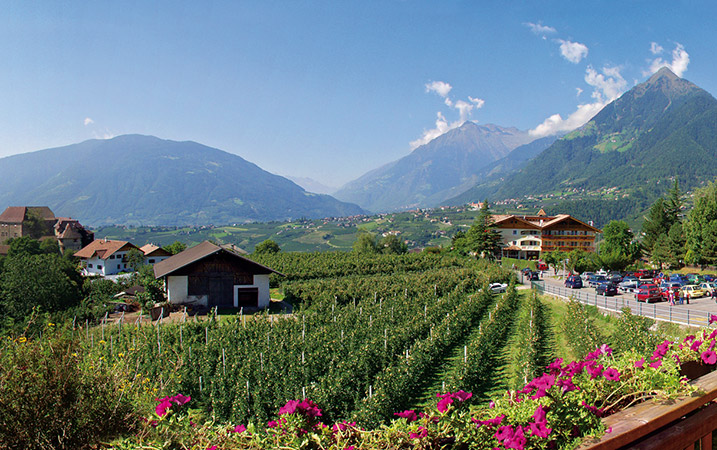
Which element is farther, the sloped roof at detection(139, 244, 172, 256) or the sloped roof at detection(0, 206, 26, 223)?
the sloped roof at detection(0, 206, 26, 223)

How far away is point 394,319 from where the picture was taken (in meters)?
20.8

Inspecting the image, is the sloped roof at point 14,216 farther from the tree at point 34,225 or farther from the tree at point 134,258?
the tree at point 134,258

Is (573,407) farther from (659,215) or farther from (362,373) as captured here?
(659,215)

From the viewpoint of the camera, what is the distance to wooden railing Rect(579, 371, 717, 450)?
1.51 metres

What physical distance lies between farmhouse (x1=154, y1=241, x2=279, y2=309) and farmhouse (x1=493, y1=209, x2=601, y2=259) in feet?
139

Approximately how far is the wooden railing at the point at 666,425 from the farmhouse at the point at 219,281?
2745 centimetres

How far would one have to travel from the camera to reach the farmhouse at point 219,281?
28.0m

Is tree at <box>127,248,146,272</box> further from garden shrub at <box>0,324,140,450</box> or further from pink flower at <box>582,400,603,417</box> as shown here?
pink flower at <box>582,400,603,417</box>

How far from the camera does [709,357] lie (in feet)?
8.00

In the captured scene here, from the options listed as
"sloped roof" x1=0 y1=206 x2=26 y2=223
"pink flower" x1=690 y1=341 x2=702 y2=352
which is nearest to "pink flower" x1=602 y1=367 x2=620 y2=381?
"pink flower" x1=690 y1=341 x2=702 y2=352

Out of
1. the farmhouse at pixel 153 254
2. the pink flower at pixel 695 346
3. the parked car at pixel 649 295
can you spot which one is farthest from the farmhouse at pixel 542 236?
the pink flower at pixel 695 346

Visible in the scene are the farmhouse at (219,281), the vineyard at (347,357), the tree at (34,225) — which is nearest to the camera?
the vineyard at (347,357)

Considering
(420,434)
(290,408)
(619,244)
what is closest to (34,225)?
(619,244)

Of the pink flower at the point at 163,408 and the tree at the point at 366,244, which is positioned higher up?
the pink flower at the point at 163,408
